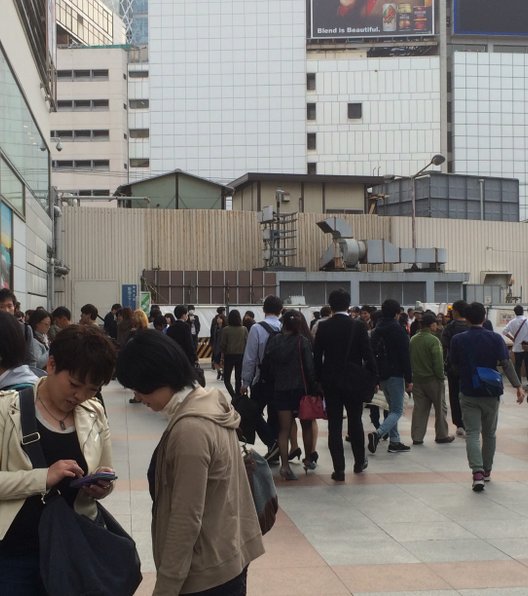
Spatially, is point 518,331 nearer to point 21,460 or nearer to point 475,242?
point 21,460

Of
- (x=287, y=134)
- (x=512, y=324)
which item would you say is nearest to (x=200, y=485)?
(x=512, y=324)

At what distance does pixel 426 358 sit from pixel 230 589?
8.71 m

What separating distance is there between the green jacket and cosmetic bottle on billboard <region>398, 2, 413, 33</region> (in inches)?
3135

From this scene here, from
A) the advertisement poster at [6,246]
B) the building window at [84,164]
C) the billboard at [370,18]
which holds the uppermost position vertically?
the billboard at [370,18]

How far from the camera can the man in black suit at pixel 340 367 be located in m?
9.15

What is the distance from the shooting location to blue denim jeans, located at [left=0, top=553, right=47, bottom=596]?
3121 mm

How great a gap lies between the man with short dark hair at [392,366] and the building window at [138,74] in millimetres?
77707

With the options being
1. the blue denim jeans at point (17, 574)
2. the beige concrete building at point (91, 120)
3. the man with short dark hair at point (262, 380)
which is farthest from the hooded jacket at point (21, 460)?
the beige concrete building at point (91, 120)

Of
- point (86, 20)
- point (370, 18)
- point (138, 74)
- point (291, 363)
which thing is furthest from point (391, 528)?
point (86, 20)

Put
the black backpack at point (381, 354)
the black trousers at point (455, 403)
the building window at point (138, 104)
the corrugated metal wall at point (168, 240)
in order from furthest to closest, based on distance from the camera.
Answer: the building window at point (138, 104) < the corrugated metal wall at point (168, 240) < the black trousers at point (455, 403) < the black backpack at point (381, 354)

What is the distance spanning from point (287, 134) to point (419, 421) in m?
73.6

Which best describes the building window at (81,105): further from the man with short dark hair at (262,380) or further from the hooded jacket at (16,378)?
the hooded jacket at (16,378)

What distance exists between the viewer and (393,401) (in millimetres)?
11070

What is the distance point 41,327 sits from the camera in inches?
348
